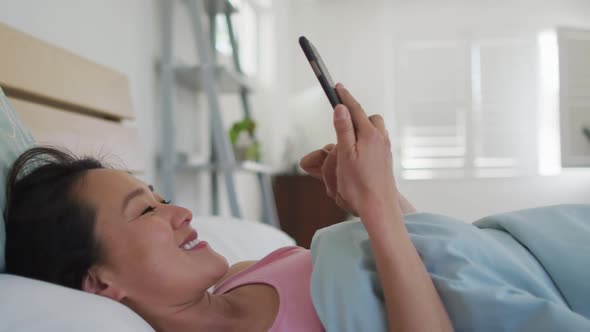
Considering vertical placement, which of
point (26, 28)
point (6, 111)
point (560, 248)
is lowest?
point (560, 248)

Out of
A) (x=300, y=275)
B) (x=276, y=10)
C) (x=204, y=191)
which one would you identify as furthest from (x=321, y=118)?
(x=300, y=275)

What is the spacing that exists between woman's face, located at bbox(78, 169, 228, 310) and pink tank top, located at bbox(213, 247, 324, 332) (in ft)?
0.30

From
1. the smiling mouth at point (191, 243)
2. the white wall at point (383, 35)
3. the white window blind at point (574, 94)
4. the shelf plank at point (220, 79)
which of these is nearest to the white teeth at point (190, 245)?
the smiling mouth at point (191, 243)

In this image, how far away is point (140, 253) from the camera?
69cm

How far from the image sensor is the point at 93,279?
69 centimetres

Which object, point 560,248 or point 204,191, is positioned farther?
point 204,191

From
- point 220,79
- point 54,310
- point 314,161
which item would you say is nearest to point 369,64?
point 220,79

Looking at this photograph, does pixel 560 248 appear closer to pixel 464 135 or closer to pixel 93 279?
pixel 93 279

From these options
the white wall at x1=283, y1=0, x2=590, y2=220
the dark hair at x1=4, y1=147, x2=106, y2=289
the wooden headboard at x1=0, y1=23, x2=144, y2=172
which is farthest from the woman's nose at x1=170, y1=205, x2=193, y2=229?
the white wall at x1=283, y1=0, x2=590, y2=220

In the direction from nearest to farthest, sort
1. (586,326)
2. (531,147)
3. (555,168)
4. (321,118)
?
(586,326) → (555,168) → (531,147) → (321,118)

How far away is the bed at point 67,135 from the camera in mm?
525

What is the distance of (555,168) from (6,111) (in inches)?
135

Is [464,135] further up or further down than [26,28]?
further down

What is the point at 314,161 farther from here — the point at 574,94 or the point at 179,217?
the point at 574,94
